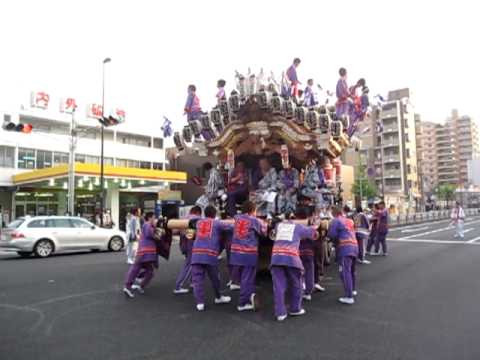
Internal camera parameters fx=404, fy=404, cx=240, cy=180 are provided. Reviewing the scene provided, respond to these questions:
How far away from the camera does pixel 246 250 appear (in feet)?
20.1

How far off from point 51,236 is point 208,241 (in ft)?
32.2

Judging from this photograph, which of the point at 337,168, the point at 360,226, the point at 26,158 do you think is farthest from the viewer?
the point at 26,158

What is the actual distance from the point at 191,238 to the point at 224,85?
400cm

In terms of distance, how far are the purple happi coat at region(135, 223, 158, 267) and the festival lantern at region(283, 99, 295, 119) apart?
3.50m

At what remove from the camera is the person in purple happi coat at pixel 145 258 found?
7.26 m

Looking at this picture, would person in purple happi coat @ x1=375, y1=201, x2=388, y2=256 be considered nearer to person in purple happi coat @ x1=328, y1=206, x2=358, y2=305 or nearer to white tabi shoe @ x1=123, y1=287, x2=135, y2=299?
person in purple happi coat @ x1=328, y1=206, x2=358, y2=305

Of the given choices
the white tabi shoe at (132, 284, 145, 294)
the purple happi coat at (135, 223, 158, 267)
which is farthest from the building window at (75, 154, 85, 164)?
the purple happi coat at (135, 223, 158, 267)

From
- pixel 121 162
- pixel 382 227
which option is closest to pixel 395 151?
pixel 121 162

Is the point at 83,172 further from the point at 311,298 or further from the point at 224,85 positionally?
the point at 311,298

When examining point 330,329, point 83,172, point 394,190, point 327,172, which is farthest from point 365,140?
point 330,329

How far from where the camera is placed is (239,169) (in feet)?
31.3

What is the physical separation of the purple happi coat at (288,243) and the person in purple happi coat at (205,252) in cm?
98

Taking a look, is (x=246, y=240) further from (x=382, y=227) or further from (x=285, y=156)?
(x=382, y=227)

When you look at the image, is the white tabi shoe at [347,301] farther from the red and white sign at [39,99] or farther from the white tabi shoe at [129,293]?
the red and white sign at [39,99]
